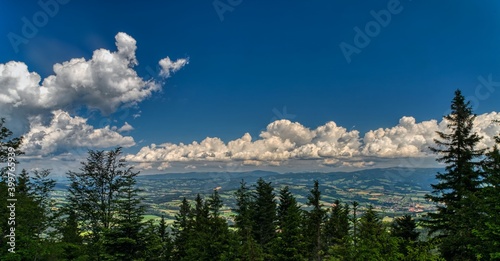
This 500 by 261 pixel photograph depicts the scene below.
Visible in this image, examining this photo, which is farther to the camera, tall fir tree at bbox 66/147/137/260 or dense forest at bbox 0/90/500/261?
tall fir tree at bbox 66/147/137/260

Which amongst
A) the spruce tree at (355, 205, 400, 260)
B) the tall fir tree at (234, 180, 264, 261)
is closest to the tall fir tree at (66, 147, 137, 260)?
the tall fir tree at (234, 180, 264, 261)

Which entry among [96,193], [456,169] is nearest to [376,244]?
[456,169]

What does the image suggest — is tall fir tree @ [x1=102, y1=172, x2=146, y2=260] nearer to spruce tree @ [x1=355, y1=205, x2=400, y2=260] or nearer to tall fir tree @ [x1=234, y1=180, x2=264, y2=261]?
tall fir tree @ [x1=234, y1=180, x2=264, y2=261]

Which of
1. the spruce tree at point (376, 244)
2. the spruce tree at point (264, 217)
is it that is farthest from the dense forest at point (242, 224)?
the spruce tree at point (264, 217)

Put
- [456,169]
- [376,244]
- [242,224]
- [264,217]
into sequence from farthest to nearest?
[264,217]
[242,224]
[456,169]
[376,244]

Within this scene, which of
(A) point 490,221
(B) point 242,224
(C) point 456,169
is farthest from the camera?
(B) point 242,224

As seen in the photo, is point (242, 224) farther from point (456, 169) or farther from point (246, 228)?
point (456, 169)

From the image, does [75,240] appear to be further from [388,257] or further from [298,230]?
[388,257]

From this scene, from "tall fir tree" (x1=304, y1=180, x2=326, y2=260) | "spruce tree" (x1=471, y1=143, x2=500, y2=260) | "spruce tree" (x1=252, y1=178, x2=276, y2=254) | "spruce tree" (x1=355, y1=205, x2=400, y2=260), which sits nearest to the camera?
"spruce tree" (x1=355, y1=205, x2=400, y2=260)

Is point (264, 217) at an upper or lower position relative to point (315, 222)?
lower

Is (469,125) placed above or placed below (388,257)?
above

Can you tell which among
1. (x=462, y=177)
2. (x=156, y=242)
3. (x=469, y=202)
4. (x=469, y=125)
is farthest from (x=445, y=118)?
(x=156, y=242)
